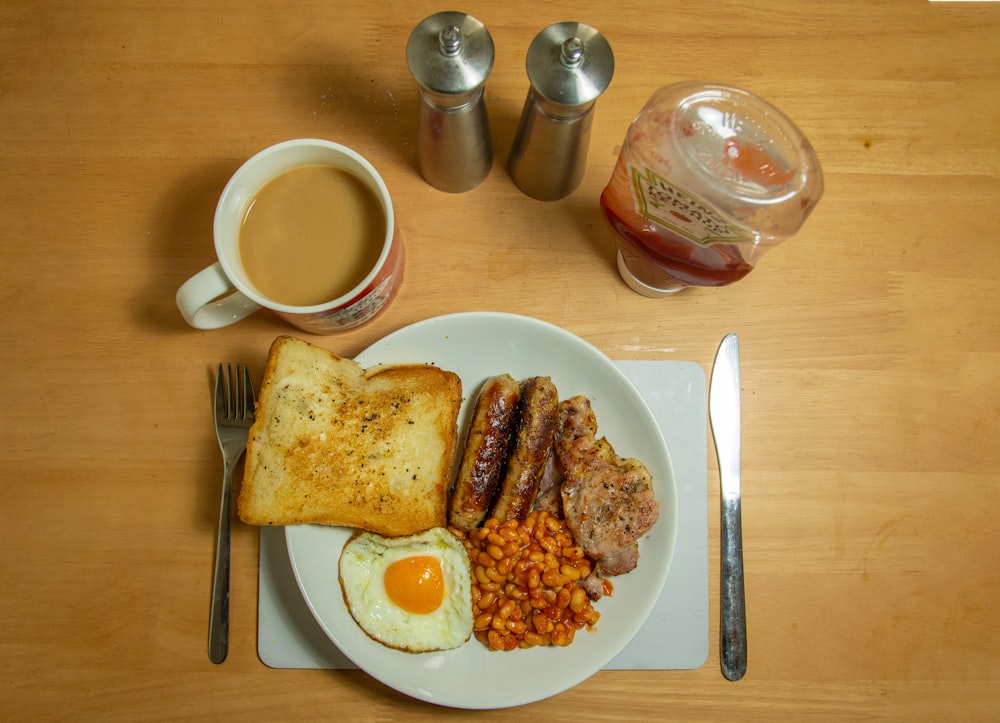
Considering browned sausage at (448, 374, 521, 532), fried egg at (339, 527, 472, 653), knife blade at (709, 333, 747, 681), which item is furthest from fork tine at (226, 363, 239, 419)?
knife blade at (709, 333, 747, 681)

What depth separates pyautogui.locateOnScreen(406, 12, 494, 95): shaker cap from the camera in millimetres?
1293

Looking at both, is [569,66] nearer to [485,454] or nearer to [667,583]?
[485,454]

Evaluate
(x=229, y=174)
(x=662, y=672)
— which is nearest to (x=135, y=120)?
(x=229, y=174)

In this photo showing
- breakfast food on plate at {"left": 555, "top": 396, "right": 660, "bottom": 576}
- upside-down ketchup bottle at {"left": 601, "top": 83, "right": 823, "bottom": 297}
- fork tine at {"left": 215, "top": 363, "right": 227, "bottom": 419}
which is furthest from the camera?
fork tine at {"left": 215, "top": 363, "right": 227, "bottom": 419}

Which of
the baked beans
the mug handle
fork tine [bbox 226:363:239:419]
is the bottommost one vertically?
the baked beans

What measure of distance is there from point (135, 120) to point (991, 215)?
216 cm

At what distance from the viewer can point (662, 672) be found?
1640 mm

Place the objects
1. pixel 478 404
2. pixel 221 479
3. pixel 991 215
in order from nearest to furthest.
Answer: pixel 478 404 → pixel 221 479 → pixel 991 215

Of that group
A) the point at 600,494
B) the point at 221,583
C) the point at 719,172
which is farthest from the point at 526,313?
the point at 221,583

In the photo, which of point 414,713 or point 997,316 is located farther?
point 997,316

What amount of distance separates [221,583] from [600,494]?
0.88 meters

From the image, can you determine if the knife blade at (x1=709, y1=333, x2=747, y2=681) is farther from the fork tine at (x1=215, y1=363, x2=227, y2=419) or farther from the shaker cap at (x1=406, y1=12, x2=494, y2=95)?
the fork tine at (x1=215, y1=363, x2=227, y2=419)

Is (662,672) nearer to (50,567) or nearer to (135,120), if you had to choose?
(50,567)

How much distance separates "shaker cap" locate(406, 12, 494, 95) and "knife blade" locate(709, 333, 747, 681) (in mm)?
856
